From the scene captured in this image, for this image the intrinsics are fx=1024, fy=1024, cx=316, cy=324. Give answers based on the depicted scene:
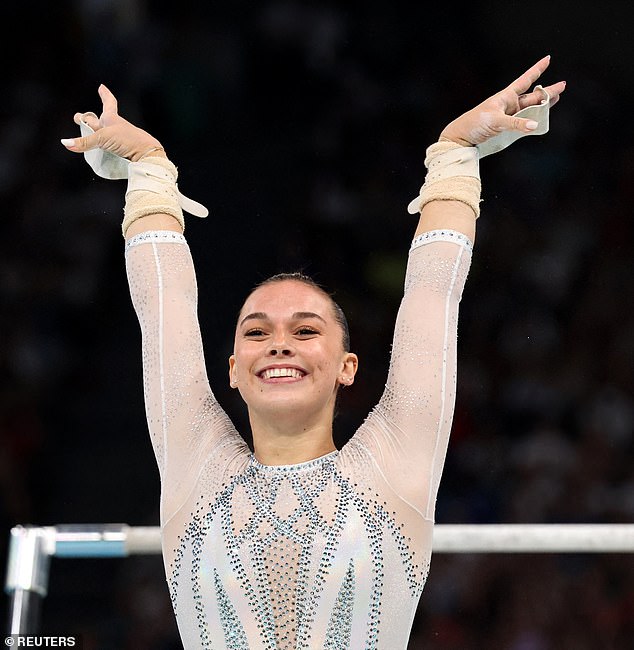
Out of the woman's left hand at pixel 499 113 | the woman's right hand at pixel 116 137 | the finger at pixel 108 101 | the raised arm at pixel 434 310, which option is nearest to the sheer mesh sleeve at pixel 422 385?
the raised arm at pixel 434 310

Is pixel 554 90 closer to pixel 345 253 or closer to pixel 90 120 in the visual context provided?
pixel 90 120

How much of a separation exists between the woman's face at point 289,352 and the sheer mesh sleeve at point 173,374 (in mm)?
95

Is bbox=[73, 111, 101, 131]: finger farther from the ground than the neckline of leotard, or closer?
farther from the ground

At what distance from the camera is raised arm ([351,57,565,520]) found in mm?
2092

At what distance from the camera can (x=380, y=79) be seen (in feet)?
17.9

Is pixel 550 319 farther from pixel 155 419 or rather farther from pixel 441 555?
pixel 155 419

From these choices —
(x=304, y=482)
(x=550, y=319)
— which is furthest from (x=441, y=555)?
(x=304, y=482)

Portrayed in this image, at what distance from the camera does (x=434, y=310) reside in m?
2.16

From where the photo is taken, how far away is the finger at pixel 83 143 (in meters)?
2.33

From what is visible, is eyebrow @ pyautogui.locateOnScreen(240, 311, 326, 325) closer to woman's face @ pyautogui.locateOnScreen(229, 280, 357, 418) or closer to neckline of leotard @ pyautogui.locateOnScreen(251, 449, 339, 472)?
woman's face @ pyautogui.locateOnScreen(229, 280, 357, 418)

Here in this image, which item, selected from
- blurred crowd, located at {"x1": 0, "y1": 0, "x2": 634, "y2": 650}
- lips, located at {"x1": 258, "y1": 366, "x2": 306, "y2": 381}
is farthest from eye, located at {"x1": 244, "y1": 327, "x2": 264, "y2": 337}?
blurred crowd, located at {"x1": 0, "y1": 0, "x2": 634, "y2": 650}

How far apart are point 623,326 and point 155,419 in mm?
3212
